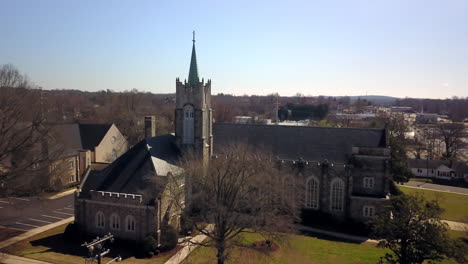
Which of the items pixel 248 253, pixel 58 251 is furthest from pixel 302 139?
pixel 58 251

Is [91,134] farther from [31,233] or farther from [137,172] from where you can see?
[137,172]

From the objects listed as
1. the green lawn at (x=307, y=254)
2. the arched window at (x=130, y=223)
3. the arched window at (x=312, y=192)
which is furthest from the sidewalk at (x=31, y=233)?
the arched window at (x=312, y=192)

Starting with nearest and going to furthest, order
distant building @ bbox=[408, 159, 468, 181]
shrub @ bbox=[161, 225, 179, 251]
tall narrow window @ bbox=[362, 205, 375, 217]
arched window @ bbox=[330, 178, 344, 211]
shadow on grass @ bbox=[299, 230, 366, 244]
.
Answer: shrub @ bbox=[161, 225, 179, 251]
shadow on grass @ bbox=[299, 230, 366, 244]
tall narrow window @ bbox=[362, 205, 375, 217]
arched window @ bbox=[330, 178, 344, 211]
distant building @ bbox=[408, 159, 468, 181]

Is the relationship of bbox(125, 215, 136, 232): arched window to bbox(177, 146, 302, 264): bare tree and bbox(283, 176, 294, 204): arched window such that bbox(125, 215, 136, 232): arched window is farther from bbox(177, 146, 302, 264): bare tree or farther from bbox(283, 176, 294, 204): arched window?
bbox(283, 176, 294, 204): arched window

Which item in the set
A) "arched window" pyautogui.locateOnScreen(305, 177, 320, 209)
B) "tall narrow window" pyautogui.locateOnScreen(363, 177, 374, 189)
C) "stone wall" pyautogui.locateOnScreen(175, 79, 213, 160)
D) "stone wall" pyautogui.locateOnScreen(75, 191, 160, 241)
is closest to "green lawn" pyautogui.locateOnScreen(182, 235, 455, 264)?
"stone wall" pyautogui.locateOnScreen(75, 191, 160, 241)

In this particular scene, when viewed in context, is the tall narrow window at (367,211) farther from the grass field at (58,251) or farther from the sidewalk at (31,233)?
the sidewalk at (31,233)

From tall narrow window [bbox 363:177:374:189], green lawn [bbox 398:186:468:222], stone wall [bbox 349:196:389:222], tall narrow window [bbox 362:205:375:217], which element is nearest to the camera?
stone wall [bbox 349:196:389:222]

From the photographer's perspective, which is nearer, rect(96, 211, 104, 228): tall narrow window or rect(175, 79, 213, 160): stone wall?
rect(96, 211, 104, 228): tall narrow window
